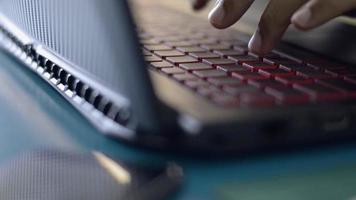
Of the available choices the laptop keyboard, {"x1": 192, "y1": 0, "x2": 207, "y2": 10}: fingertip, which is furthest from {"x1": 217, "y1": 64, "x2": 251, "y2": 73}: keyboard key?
{"x1": 192, "y1": 0, "x2": 207, "y2": 10}: fingertip

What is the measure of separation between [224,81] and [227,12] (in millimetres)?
144

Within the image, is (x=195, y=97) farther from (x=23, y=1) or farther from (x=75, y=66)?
(x=23, y=1)

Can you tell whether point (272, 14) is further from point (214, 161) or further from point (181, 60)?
point (214, 161)

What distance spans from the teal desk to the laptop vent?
0.02 m

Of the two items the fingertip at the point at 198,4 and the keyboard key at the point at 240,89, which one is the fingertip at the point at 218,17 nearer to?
the keyboard key at the point at 240,89

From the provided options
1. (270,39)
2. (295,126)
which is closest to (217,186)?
(295,126)

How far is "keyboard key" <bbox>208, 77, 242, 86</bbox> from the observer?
0.50 metres

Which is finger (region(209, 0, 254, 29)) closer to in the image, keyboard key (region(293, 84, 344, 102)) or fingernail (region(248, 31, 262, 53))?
fingernail (region(248, 31, 262, 53))

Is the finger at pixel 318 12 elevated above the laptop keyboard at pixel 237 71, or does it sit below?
above

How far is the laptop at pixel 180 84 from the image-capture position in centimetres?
42

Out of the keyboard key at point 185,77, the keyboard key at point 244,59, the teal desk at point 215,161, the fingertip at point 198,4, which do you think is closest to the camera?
the teal desk at point 215,161

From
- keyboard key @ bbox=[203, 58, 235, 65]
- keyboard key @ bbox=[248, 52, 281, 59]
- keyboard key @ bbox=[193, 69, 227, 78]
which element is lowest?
keyboard key @ bbox=[248, 52, 281, 59]

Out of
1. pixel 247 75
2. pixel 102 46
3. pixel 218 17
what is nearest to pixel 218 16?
pixel 218 17

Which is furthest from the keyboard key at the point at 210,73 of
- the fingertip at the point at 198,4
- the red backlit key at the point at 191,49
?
the fingertip at the point at 198,4
